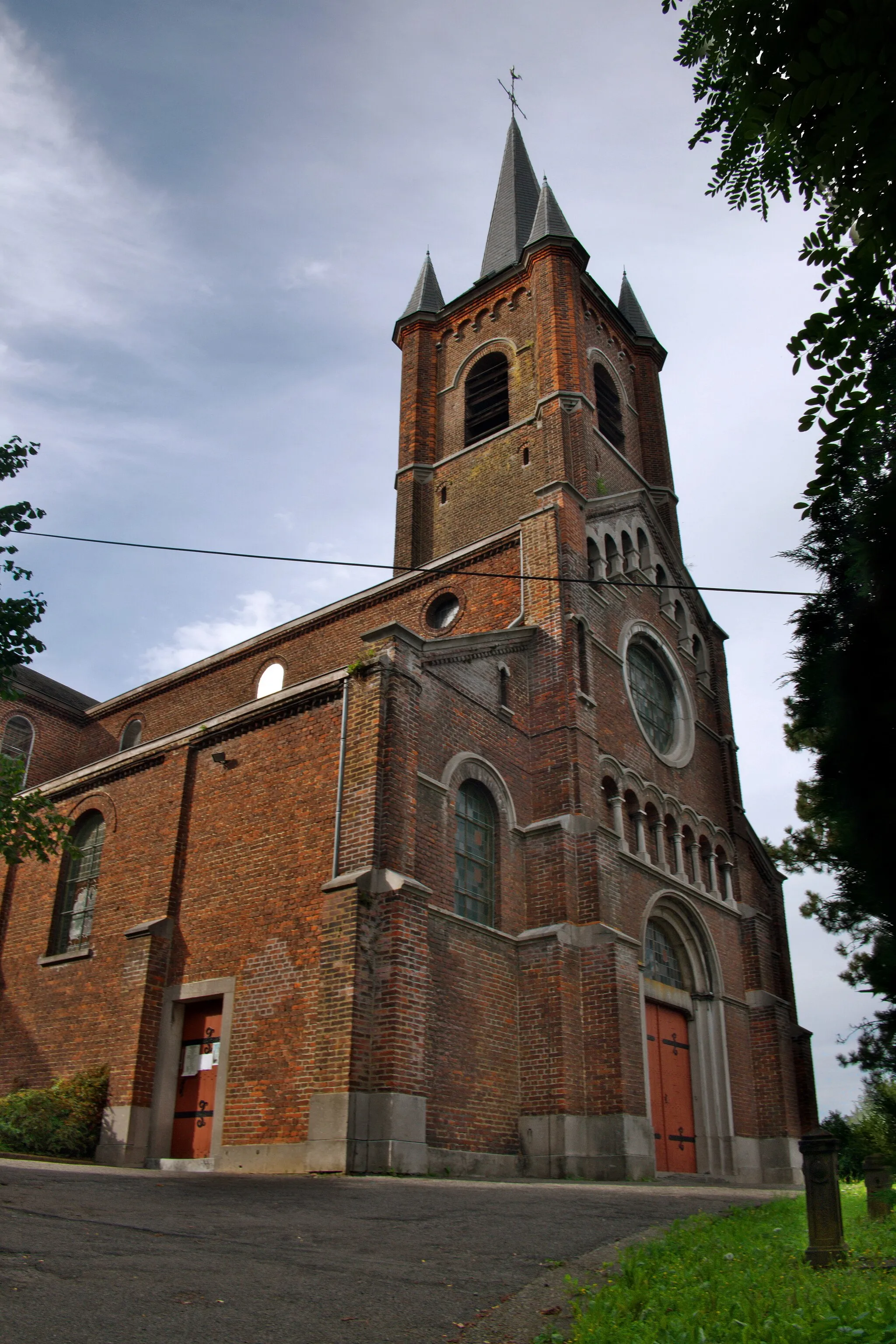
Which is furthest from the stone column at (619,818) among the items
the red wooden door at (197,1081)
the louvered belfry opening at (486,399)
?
the louvered belfry opening at (486,399)

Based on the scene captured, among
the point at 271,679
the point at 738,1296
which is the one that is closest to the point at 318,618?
the point at 271,679

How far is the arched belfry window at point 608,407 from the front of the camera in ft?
89.1

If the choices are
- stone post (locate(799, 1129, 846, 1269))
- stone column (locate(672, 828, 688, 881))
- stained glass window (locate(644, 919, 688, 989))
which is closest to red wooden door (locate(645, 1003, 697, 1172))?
stained glass window (locate(644, 919, 688, 989))

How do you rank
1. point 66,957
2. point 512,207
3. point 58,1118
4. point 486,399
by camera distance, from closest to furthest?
1. point 58,1118
2. point 66,957
3. point 486,399
4. point 512,207

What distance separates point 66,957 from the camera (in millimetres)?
18078

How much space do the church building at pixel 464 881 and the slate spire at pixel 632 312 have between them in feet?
15.2

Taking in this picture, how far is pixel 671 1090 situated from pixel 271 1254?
14.6 meters

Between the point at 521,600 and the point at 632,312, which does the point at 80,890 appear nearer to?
the point at 521,600

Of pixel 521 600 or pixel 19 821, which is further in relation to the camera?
pixel 521 600

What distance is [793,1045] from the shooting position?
72.8 ft

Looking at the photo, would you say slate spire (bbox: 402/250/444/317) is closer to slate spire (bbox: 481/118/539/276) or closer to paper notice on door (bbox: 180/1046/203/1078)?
slate spire (bbox: 481/118/539/276)

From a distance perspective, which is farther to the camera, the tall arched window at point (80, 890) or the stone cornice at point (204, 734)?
the tall arched window at point (80, 890)

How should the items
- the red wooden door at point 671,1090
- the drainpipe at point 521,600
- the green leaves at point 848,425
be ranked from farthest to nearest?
the drainpipe at point 521,600 → the red wooden door at point 671,1090 → the green leaves at point 848,425

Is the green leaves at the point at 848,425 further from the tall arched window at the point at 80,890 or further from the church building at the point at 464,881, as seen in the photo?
the tall arched window at the point at 80,890
